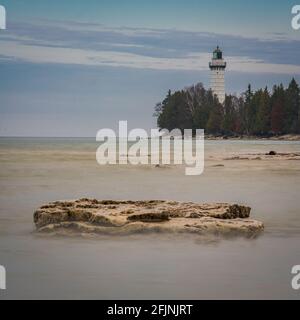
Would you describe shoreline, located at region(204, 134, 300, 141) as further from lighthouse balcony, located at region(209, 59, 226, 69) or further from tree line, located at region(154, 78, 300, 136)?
lighthouse balcony, located at region(209, 59, 226, 69)

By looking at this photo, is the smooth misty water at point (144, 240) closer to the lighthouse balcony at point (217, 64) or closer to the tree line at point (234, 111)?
the tree line at point (234, 111)

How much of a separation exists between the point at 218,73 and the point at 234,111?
1.99 ft

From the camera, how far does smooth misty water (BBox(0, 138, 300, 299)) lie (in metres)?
4.75

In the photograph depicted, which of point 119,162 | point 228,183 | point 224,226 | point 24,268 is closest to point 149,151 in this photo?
point 119,162

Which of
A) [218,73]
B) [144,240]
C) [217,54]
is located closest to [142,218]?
[144,240]

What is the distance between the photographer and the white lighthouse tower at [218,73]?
5590mm

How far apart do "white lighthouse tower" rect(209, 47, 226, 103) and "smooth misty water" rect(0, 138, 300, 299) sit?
425 millimetres

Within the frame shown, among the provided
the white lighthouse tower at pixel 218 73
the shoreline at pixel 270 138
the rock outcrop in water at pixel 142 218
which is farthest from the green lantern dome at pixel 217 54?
the rock outcrop in water at pixel 142 218

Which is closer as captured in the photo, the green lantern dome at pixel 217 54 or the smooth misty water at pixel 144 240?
the smooth misty water at pixel 144 240

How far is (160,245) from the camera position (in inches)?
200

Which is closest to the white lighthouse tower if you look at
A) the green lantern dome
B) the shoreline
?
the green lantern dome

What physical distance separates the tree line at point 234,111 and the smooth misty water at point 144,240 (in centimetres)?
14

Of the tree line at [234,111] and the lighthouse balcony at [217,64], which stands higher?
the lighthouse balcony at [217,64]

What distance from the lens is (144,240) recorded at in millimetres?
5086
